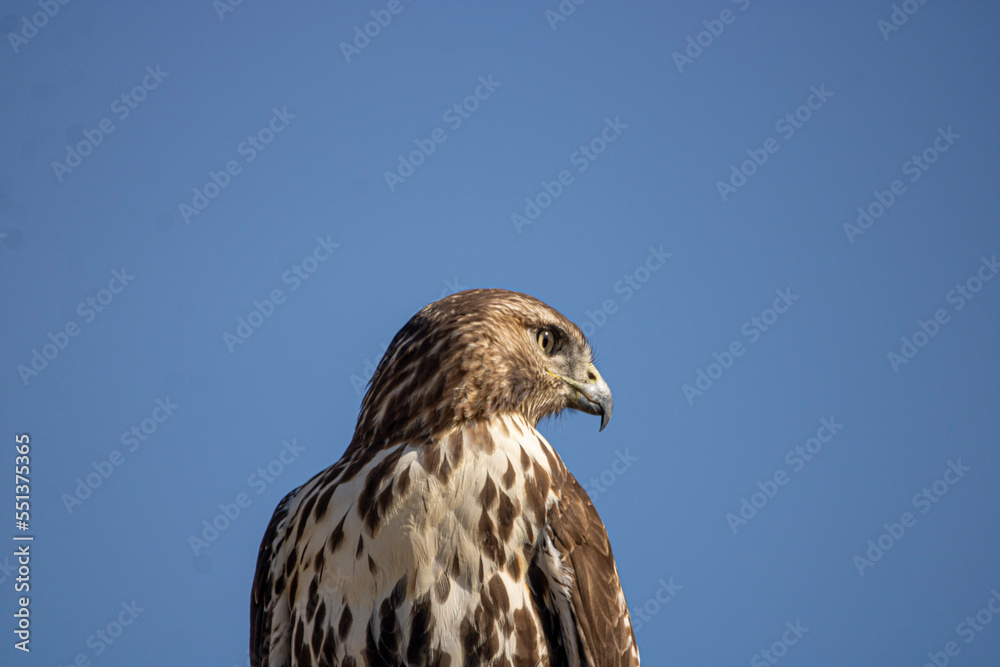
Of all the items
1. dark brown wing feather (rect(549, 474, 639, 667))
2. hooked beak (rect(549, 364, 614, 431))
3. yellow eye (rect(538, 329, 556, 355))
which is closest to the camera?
dark brown wing feather (rect(549, 474, 639, 667))

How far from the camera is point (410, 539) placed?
301 centimetres

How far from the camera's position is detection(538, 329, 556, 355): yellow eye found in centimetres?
371

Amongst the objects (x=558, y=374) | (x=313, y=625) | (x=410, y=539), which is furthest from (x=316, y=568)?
(x=558, y=374)

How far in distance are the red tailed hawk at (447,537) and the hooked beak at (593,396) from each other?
43 centimetres

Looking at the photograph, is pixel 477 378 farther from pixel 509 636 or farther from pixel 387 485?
pixel 509 636

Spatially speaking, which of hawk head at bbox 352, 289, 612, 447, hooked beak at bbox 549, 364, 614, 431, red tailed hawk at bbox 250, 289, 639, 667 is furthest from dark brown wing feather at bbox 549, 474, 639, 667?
hooked beak at bbox 549, 364, 614, 431

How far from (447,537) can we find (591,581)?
60 cm

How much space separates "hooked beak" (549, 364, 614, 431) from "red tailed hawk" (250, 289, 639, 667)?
1.40ft

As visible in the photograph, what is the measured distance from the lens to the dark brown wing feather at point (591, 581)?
10.3 feet

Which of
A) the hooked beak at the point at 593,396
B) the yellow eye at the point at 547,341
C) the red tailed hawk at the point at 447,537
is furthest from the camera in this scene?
the hooked beak at the point at 593,396

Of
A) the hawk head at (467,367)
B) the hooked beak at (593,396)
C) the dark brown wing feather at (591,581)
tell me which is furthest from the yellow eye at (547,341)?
the dark brown wing feather at (591,581)

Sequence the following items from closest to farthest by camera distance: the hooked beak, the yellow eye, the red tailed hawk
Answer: the red tailed hawk < the yellow eye < the hooked beak

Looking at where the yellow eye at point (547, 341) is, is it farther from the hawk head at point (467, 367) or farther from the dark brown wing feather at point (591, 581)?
the dark brown wing feather at point (591, 581)

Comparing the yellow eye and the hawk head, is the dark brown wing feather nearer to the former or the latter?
the hawk head
